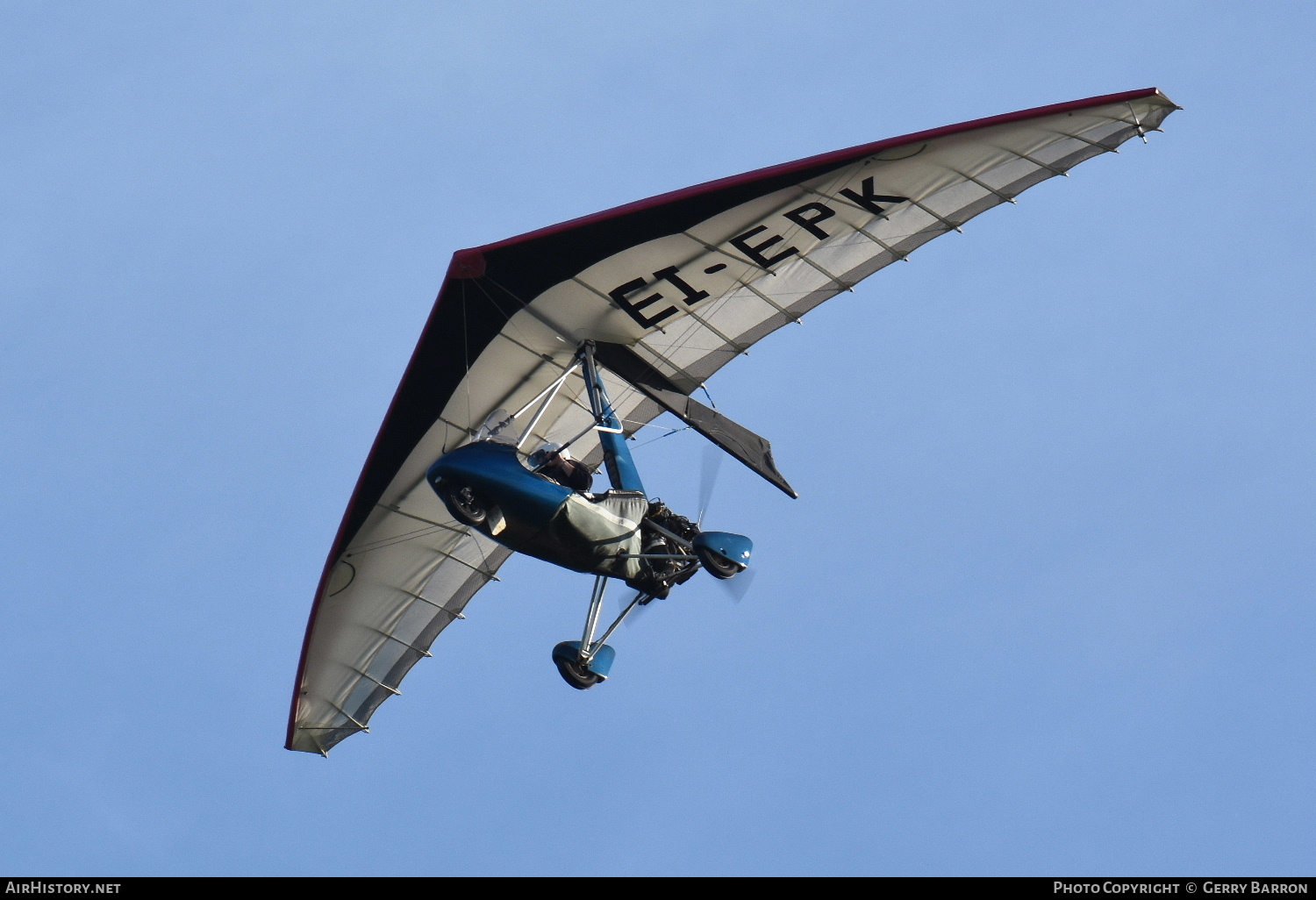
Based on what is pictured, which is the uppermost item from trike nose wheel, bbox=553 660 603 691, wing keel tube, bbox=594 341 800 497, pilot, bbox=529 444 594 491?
wing keel tube, bbox=594 341 800 497

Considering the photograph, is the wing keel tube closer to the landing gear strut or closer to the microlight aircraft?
the microlight aircraft

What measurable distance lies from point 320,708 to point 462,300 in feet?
29.3

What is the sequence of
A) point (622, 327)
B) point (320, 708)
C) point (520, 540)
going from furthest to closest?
point (320, 708), point (622, 327), point (520, 540)

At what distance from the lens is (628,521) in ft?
80.1

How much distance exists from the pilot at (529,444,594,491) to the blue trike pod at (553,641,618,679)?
2558 mm

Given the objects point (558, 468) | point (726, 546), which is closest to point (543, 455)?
point (558, 468)

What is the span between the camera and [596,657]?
1005 inches

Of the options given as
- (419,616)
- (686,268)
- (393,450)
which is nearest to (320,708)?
(419,616)

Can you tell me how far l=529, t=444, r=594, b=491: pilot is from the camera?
24516 mm

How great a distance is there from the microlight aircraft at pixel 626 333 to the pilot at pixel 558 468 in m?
0.03

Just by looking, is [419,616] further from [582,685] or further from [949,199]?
[949,199]

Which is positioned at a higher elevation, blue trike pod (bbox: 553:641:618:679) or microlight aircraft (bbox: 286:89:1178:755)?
microlight aircraft (bbox: 286:89:1178:755)

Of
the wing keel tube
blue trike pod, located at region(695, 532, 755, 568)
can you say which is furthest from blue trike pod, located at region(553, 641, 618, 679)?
the wing keel tube
